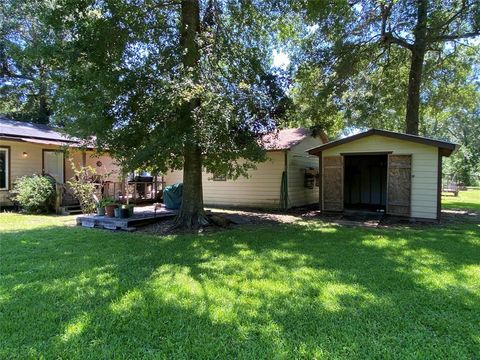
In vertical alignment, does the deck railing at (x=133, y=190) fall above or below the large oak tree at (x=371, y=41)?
below

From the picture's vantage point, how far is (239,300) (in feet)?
12.9

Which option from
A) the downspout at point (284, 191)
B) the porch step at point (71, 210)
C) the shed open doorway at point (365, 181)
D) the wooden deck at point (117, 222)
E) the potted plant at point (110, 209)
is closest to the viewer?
the wooden deck at point (117, 222)

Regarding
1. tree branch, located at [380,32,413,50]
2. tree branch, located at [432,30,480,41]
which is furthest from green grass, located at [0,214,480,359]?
tree branch, located at [380,32,413,50]

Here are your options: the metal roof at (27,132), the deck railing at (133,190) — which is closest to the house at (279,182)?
the deck railing at (133,190)

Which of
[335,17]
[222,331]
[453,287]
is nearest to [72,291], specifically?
[222,331]

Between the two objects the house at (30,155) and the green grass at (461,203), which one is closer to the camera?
the house at (30,155)

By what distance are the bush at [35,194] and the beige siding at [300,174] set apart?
28.5 ft

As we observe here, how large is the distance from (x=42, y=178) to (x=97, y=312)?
10.0m

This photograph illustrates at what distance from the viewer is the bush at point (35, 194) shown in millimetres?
11477

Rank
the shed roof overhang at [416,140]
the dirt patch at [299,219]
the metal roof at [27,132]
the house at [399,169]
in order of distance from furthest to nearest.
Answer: the metal roof at [27,132], the house at [399,169], the shed roof overhang at [416,140], the dirt patch at [299,219]

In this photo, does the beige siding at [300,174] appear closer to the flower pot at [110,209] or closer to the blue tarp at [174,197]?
the blue tarp at [174,197]

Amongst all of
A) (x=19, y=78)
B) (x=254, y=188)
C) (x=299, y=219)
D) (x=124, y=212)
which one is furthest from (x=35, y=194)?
(x=19, y=78)

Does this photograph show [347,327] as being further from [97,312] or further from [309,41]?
[309,41]

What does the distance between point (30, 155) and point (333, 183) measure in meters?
11.3
